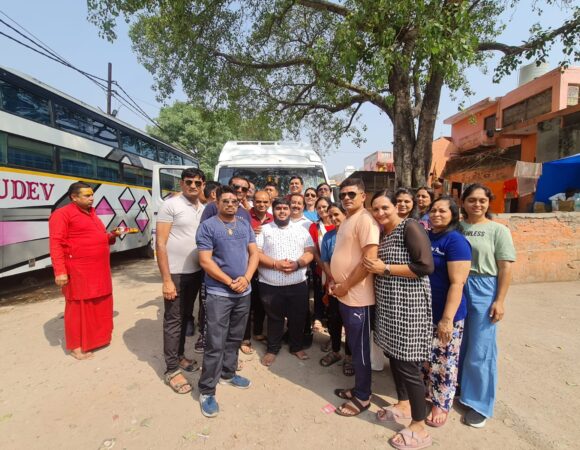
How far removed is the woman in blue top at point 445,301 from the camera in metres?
2.06

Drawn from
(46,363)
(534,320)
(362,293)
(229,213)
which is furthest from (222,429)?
(534,320)

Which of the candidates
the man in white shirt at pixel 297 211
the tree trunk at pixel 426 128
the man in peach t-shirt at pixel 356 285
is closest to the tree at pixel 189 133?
the tree trunk at pixel 426 128

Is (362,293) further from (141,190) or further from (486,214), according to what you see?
(141,190)

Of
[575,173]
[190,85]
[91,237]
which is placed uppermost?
[190,85]

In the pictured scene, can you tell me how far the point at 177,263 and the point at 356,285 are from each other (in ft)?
5.11

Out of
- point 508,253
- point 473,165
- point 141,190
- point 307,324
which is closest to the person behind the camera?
point 508,253

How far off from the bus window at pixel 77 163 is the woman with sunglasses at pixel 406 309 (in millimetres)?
6337

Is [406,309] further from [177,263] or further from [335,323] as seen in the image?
[177,263]

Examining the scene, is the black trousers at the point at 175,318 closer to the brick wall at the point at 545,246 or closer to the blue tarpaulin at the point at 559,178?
the brick wall at the point at 545,246

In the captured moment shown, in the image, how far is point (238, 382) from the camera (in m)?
2.77

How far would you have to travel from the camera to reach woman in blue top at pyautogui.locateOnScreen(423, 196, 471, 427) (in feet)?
6.76

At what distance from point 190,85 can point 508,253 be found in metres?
8.20

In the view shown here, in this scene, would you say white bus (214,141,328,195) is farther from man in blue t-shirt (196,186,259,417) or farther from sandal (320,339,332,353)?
man in blue t-shirt (196,186,259,417)

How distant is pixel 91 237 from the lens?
11.0 feet
